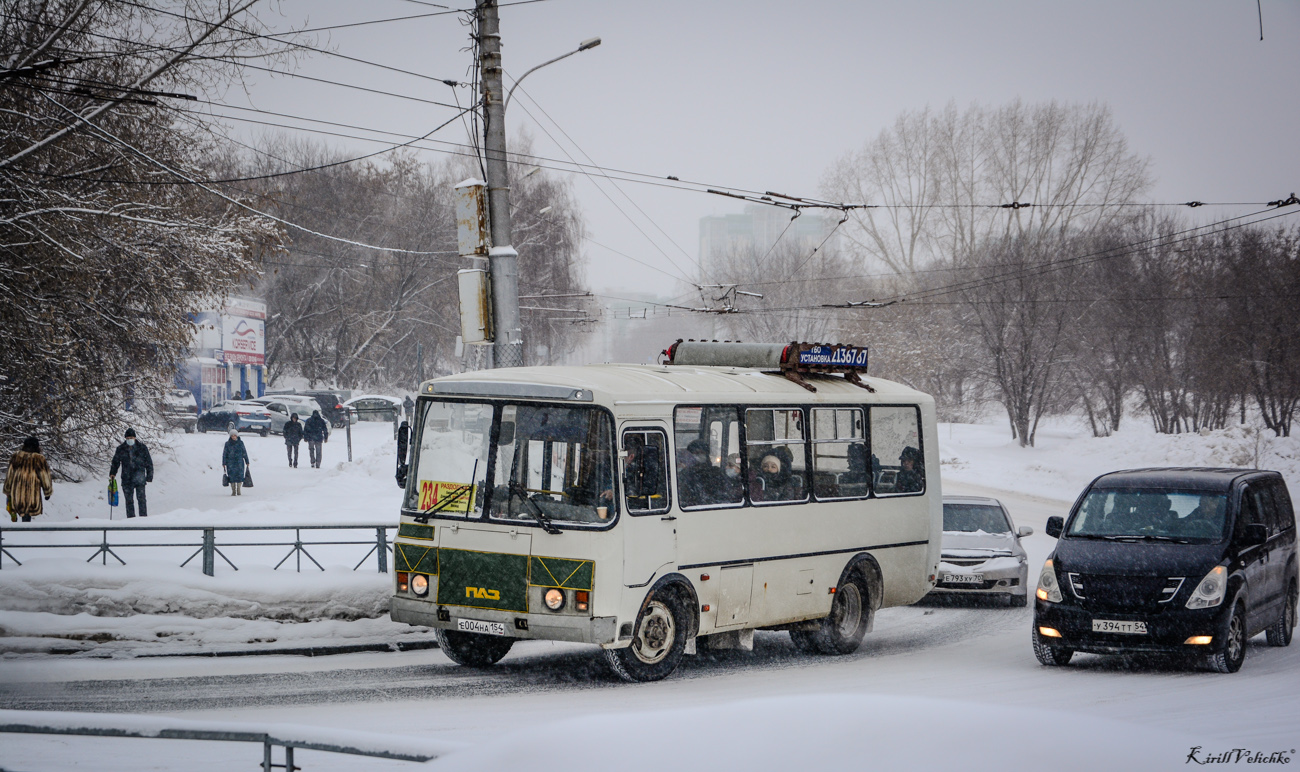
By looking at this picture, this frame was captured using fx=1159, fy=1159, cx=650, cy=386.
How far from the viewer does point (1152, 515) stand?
11.4 meters

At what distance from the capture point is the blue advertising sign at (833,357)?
13173 mm

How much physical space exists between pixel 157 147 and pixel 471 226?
9016 millimetres

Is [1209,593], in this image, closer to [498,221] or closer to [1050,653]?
[1050,653]

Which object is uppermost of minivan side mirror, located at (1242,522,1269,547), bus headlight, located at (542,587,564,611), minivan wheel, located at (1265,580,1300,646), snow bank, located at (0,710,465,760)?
snow bank, located at (0,710,465,760)

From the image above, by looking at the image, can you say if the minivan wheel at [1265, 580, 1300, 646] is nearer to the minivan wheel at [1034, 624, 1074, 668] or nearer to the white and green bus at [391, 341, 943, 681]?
the minivan wheel at [1034, 624, 1074, 668]

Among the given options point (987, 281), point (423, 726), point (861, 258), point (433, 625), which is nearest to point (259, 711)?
point (423, 726)

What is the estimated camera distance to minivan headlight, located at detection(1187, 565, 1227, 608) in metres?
10.1

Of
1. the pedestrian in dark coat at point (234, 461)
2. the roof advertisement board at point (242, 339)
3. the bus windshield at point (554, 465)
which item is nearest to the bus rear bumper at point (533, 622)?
the bus windshield at point (554, 465)

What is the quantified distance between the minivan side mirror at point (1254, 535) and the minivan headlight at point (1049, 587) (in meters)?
1.83

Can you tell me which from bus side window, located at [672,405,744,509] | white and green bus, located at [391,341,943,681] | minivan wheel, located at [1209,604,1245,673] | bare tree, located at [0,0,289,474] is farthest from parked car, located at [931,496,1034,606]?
bare tree, located at [0,0,289,474]

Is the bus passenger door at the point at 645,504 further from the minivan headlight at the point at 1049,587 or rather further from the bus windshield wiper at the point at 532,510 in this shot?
the minivan headlight at the point at 1049,587

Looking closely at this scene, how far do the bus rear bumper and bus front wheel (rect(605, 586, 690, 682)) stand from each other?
461 millimetres

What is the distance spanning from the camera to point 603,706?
28.4ft

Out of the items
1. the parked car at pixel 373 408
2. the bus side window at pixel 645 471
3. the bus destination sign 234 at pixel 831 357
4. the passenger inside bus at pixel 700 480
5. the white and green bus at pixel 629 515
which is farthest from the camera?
the parked car at pixel 373 408
